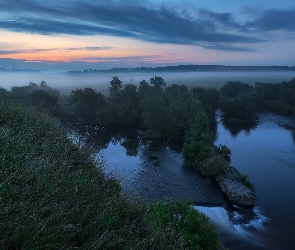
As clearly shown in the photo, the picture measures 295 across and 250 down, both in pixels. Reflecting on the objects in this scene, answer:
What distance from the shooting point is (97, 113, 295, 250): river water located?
88.7ft

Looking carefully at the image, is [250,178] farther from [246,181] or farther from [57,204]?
[57,204]

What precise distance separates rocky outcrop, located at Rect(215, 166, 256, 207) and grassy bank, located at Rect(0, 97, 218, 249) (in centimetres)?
2490

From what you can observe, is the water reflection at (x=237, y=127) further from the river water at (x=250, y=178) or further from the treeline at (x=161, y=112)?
the river water at (x=250, y=178)

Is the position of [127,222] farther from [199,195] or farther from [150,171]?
[150,171]

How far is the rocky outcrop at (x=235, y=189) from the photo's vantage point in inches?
1278

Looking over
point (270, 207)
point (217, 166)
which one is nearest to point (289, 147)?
point (217, 166)

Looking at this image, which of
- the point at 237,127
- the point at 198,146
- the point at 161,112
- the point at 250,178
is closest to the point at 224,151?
the point at 198,146

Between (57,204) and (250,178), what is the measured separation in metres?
36.8

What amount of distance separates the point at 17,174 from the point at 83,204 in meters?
1.79

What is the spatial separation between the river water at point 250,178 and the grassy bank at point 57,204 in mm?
5295

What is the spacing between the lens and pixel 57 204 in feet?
21.4

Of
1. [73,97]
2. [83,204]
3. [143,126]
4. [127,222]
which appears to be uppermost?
[83,204]

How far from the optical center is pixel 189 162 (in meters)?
44.2

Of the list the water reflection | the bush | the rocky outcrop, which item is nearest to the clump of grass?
the rocky outcrop
